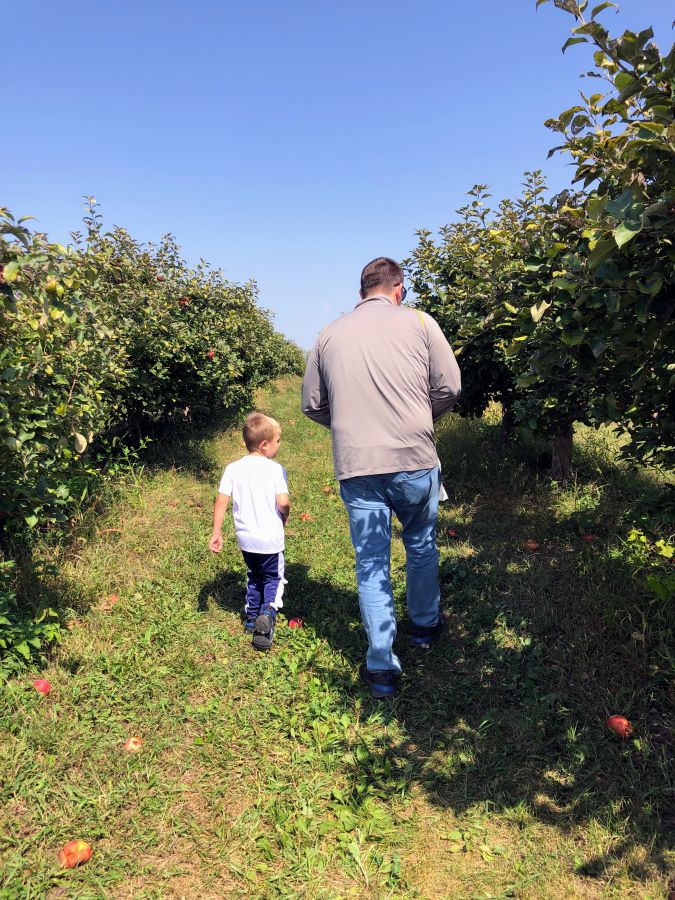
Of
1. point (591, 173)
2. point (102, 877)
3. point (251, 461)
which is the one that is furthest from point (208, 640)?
point (591, 173)

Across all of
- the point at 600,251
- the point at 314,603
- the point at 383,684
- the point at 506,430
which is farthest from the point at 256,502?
the point at 506,430

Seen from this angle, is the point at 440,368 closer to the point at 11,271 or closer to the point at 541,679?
the point at 541,679

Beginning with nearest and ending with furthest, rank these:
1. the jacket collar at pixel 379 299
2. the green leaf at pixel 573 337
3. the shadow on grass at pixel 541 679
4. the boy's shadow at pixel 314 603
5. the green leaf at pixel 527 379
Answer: the green leaf at pixel 573 337, the green leaf at pixel 527 379, the shadow on grass at pixel 541 679, the jacket collar at pixel 379 299, the boy's shadow at pixel 314 603

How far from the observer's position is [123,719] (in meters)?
2.80

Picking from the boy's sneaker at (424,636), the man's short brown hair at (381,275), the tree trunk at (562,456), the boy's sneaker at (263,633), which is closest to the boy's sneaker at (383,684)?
the boy's sneaker at (424,636)

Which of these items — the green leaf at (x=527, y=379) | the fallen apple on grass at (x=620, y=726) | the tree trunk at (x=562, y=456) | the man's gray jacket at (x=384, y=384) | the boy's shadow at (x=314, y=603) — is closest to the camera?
the green leaf at (x=527, y=379)

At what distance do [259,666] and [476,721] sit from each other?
133 centimetres

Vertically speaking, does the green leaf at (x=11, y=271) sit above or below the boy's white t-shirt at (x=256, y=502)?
above

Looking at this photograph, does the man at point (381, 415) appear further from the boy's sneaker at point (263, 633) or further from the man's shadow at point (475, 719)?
the boy's sneaker at point (263, 633)

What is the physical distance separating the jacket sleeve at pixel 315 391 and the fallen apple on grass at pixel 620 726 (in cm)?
212

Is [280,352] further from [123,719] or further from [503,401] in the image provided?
[123,719]

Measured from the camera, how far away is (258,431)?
3.45m

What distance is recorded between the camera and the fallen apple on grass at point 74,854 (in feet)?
6.63

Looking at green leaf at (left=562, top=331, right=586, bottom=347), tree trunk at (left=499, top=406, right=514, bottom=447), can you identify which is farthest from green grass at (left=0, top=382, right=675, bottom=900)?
tree trunk at (left=499, top=406, right=514, bottom=447)
